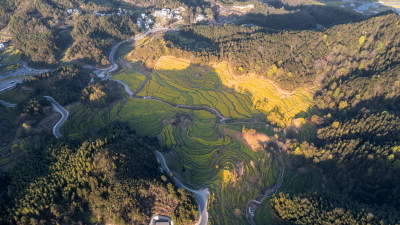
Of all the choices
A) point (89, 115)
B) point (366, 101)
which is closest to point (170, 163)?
point (89, 115)

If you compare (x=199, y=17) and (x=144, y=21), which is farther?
(x=199, y=17)

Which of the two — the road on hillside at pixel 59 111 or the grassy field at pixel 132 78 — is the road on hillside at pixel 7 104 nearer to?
the road on hillside at pixel 59 111

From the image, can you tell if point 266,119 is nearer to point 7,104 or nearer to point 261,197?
point 261,197

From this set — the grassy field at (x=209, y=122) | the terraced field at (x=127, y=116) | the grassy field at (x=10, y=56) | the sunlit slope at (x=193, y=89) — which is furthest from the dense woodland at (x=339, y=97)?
the grassy field at (x=10, y=56)

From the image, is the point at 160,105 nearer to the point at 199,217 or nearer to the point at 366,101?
the point at 199,217

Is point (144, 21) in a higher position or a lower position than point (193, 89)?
higher

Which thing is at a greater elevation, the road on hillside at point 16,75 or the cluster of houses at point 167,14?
the cluster of houses at point 167,14

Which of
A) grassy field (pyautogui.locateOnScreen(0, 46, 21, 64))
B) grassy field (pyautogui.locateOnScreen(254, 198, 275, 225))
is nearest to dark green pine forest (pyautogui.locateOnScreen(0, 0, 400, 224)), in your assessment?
grassy field (pyautogui.locateOnScreen(254, 198, 275, 225))

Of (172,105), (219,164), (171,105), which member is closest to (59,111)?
(171,105)
